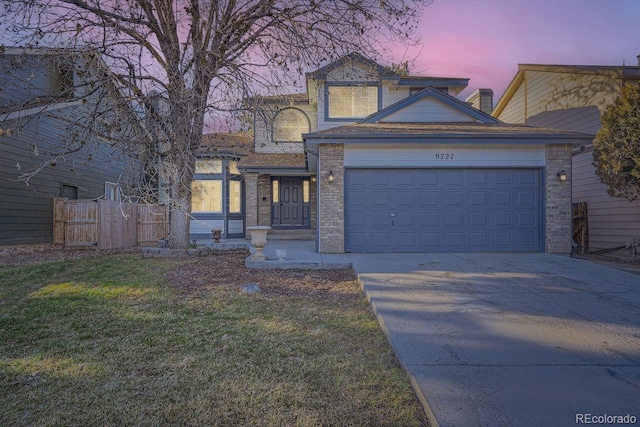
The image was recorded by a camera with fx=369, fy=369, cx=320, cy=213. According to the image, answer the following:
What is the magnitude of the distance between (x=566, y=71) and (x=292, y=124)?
10214 mm

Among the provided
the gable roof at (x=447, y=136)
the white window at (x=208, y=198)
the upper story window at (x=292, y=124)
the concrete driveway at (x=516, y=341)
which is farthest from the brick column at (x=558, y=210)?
the white window at (x=208, y=198)

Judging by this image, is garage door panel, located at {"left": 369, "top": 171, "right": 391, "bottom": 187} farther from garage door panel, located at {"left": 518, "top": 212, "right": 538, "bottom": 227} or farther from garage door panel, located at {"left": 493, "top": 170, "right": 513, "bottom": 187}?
garage door panel, located at {"left": 518, "top": 212, "right": 538, "bottom": 227}

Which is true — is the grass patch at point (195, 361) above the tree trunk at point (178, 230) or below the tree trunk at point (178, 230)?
below

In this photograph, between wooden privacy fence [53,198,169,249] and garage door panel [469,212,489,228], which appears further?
wooden privacy fence [53,198,169,249]

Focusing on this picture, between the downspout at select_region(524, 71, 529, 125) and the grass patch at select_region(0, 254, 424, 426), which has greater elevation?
the downspout at select_region(524, 71, 529, 125)

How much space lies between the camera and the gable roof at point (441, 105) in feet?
38.3

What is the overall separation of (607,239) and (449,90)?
8.03 meters

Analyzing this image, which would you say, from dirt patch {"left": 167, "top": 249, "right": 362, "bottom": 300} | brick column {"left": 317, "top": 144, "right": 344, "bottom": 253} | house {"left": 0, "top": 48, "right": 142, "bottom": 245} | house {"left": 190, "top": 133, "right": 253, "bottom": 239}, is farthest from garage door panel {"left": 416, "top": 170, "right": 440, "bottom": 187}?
house {"left": 190, "top": 133, "right": 253, "bottom": 239}

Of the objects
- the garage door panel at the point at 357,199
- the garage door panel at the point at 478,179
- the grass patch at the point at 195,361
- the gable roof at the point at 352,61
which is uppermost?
the gable roof at the point at 352,61

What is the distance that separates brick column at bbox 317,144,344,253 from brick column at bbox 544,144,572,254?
567cm

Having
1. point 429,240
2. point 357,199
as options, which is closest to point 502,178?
point 429,240

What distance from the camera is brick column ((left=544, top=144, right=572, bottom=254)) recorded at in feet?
33.3

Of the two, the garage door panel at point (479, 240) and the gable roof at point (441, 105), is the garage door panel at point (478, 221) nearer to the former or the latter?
the garage door panel at point (479, 240)

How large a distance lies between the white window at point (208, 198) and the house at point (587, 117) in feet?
41.1
